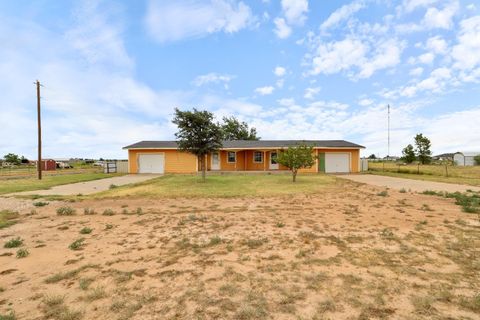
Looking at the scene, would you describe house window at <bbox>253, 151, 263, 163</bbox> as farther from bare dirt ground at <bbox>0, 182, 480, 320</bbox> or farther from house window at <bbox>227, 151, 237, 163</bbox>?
bare dirt ground at <bbox>0, 182, 480, 320</bbox>

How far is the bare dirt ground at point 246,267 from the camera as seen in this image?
2648mm

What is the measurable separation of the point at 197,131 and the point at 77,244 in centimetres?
1093

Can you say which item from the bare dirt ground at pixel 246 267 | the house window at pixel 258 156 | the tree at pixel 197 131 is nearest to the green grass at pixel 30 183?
the tree at pixel 197 131

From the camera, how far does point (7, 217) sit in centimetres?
704

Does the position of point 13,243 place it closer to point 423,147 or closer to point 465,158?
point 423,147

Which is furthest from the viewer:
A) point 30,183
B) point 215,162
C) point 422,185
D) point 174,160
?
point 215,162

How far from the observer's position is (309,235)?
5.10 m

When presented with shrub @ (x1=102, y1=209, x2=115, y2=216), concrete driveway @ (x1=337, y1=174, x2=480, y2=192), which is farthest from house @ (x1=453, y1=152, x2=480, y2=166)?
shrub @ (x1=102, y1=209, x2=115, y2=216)

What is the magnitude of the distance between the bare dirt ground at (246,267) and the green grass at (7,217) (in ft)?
0.83

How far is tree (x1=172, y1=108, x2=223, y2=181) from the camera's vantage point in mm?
A: 14914

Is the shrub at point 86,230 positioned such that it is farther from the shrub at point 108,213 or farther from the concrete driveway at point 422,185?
the concrete driveway at point 422,185

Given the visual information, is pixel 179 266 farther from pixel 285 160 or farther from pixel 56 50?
pixel 56 50

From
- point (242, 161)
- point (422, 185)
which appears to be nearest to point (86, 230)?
point (422, 185)

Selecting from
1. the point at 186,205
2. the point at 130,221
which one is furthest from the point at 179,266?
the point at 186,205
